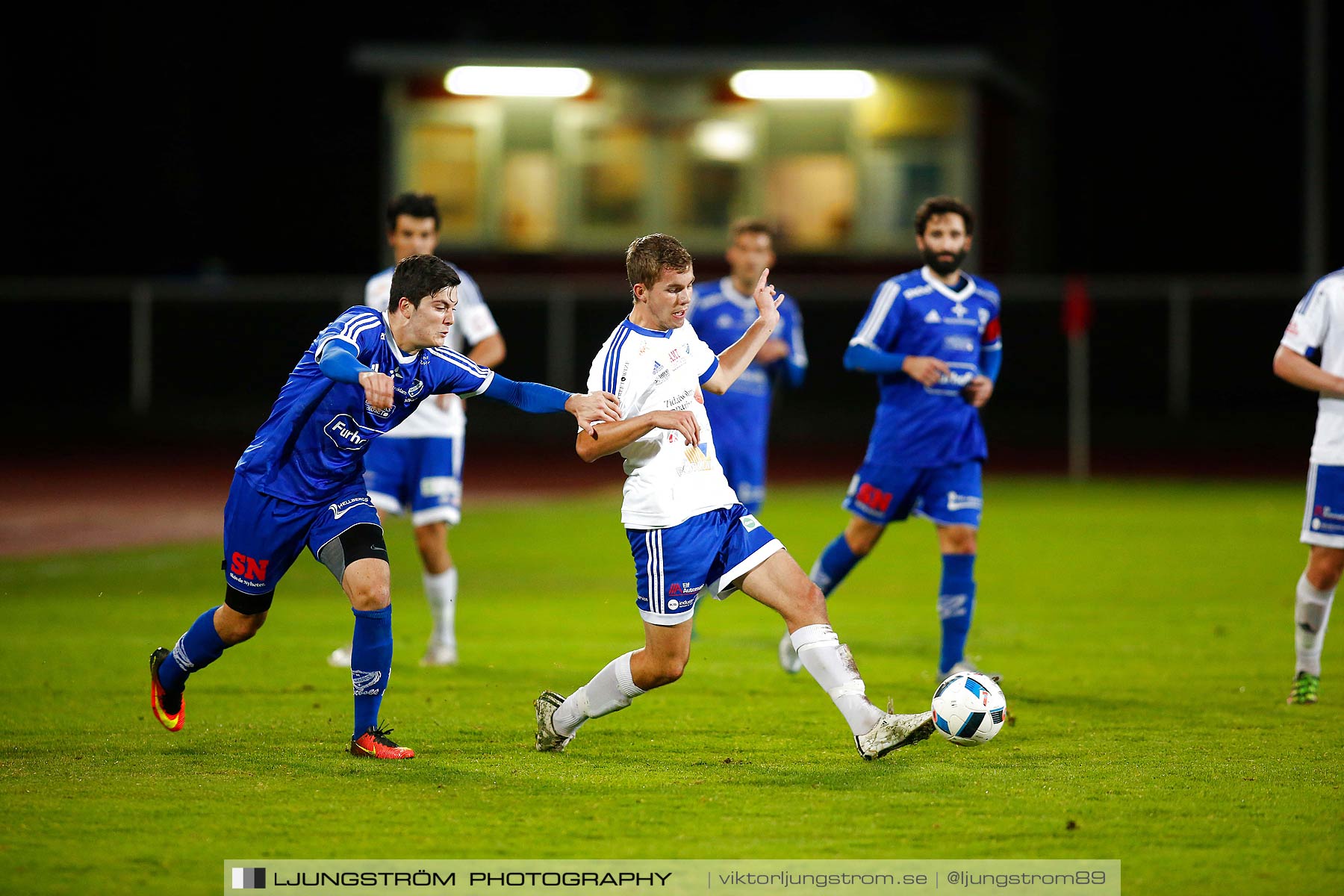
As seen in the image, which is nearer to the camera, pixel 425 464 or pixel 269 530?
pixel 269 530

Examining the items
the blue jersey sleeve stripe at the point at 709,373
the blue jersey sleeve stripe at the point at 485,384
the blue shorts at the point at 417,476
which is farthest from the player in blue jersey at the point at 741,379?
the blue jersey sleeve stripe at the point at 485,384

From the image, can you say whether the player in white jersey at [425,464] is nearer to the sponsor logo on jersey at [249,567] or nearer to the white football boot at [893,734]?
the sponsor logo on jersey at [249,567]

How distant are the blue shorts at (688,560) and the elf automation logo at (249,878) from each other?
5.81 feet

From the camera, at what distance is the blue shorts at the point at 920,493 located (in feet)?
26.2

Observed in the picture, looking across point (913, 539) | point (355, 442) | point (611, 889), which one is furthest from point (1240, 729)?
point (913, 539)

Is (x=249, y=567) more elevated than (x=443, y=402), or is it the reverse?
(x=443, y=402)

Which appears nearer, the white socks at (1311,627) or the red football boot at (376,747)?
the red football boot at (376,747)

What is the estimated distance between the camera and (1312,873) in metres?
4.71

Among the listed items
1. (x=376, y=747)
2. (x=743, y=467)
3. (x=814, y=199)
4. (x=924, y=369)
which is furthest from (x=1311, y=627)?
(x=814, y=199)

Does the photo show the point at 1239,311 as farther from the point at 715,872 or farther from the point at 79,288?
the point at 715,872

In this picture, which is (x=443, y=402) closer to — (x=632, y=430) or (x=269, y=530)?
(x=269, y=530)

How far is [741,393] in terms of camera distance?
9.48 m

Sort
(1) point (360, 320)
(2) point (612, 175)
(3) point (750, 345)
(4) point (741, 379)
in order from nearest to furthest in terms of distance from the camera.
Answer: (1) point (360, 320) < (3) point (750, 345) < (4) point (741, 379) < (2) point (612, 175)

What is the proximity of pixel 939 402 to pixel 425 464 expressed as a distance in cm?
269
